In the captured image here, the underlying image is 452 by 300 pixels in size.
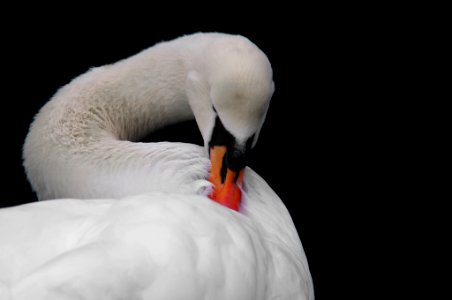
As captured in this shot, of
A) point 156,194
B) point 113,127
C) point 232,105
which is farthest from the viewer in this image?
point 113,127

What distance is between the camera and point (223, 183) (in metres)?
2.82

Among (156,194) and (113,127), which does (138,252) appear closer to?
(156,194)

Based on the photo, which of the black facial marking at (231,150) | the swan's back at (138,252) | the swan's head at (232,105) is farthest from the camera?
the black facial marking at (231,150)

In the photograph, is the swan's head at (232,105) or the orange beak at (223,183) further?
the orange beak at (223,183)

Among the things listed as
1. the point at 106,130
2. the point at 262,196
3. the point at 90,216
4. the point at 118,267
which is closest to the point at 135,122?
the point at 106,130

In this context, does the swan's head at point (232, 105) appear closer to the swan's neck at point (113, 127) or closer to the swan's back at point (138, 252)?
the swan's neck at point (113, 127)

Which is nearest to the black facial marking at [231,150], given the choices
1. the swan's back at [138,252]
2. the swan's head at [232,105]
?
the swan's head at [232,105]

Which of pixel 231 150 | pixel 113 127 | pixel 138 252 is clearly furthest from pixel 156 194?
pixel 113 127

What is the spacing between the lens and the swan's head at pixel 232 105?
2678mm

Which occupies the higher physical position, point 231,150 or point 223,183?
point 231,150

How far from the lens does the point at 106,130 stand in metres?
3.15

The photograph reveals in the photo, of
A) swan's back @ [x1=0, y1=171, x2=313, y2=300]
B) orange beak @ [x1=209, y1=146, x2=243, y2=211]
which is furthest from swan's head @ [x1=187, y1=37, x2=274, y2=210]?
swan's back @ [x1=0, y1=171, x2=313, y2=300]

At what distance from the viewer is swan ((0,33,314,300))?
2176mm

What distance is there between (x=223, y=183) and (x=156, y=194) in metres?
0.40
